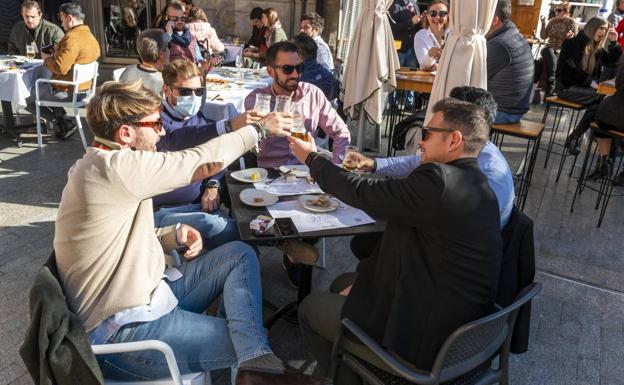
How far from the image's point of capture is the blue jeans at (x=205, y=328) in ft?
6.28

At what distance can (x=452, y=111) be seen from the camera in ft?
6.92

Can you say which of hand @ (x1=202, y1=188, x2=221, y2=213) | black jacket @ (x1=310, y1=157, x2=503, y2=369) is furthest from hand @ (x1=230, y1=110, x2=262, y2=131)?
black jacket @ (x1=310, y1=157, x2=503, y2=369)

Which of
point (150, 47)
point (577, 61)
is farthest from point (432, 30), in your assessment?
point (150, 47)

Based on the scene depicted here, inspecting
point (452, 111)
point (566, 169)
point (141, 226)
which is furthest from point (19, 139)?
point (566, 169)

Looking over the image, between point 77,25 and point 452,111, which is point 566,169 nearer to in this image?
point 452,111

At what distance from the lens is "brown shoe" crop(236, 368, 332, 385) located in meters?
1.94

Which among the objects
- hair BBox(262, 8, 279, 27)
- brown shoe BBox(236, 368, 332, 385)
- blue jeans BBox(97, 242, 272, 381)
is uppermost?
hair BBox(262, 8, 279, 27)

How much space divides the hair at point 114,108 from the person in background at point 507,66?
12.5ft

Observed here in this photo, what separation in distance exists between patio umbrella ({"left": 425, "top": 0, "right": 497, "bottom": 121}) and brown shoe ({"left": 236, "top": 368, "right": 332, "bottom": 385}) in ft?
7.89

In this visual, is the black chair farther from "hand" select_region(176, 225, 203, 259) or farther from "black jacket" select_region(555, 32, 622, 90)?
"black jacket" select_region(555, 32, 622, 90)

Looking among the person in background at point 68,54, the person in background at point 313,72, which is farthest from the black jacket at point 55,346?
the person in background at point 68,54

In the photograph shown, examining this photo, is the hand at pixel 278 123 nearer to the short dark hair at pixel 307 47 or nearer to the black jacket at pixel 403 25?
the short dark hair at pixel 307 47

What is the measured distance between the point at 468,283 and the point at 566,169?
17.9 feet

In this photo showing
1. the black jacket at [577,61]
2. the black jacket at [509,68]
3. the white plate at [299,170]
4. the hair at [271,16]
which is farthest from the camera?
the hair at [271,16]
